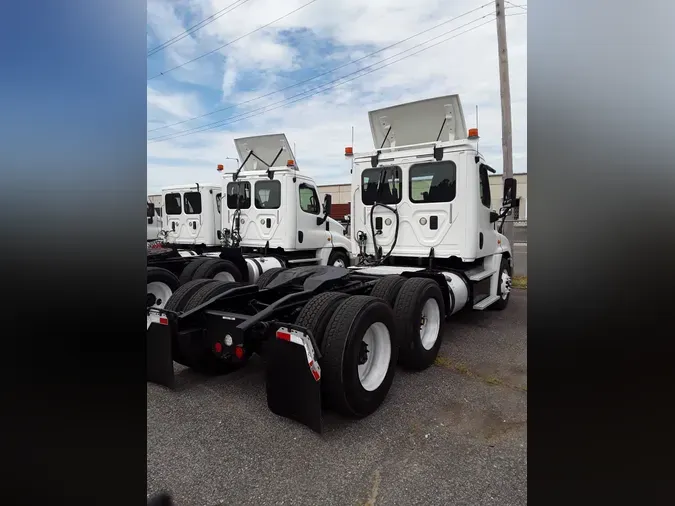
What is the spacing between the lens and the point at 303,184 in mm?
8859

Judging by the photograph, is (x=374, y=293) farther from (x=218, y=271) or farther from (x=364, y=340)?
(x=218, y=271)

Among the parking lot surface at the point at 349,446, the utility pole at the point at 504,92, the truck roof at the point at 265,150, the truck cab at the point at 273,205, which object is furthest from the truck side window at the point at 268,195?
the utility pole at the point at 504,92

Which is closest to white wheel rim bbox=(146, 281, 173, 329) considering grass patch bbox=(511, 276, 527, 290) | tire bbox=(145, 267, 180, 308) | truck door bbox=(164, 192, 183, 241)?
tire bbox=(145, 267, 180, 308)

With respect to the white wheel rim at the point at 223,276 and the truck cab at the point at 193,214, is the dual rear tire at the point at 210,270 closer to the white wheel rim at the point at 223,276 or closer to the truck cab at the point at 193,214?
the white wheel rim at the point at 223,276

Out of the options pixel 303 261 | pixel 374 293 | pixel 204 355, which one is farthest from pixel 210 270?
pixel 374 293

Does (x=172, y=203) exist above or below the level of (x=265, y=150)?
below

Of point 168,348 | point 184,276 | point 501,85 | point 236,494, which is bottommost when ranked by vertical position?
point 236,494

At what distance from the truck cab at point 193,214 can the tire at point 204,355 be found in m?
5.91

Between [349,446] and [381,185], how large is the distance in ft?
14.3

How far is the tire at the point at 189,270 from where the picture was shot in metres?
6.82

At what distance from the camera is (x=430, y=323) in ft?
16.2
